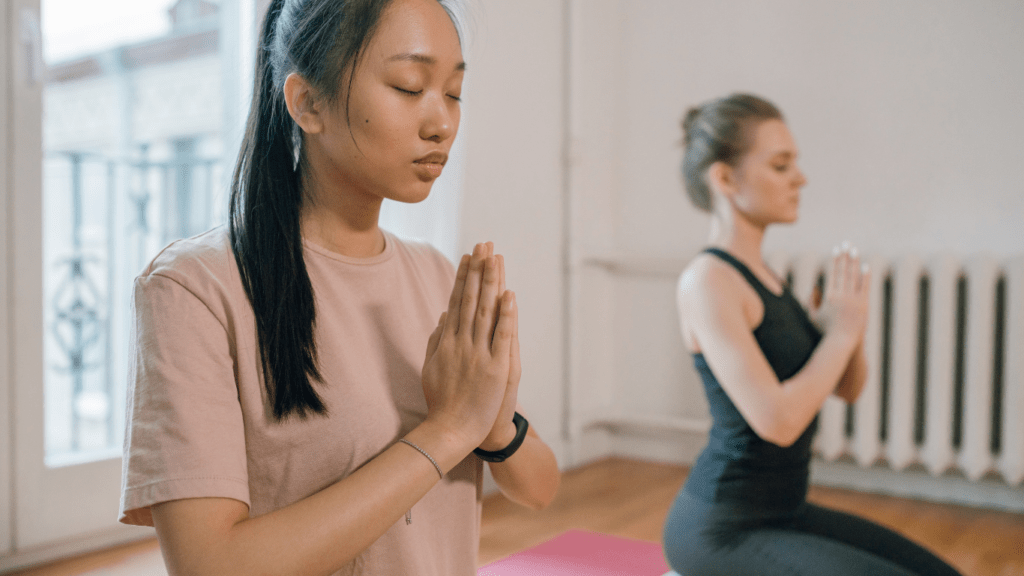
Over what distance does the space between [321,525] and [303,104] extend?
1.23 ft

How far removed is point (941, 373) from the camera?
101 inches

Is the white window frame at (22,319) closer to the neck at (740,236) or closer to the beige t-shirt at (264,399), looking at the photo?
the beige t-shirt at (264,399)

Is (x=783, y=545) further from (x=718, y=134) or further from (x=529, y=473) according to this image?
(x=718, y=134)

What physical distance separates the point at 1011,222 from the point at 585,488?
1771 mm

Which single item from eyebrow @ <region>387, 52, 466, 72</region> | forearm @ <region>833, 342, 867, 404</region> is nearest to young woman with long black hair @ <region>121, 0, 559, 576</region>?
eyebrow @ <region>387, 52, 466, 72</region>

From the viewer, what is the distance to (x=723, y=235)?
56.4 inches

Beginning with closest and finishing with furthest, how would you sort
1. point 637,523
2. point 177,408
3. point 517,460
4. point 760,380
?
point 177,408 → point 517,460 → point 760,380 → point 637,523

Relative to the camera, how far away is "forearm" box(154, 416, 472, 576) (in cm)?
57

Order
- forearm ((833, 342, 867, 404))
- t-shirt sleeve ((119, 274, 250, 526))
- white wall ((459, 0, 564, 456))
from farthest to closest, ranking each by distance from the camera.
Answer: white wall ((459, 0, 564, 456)) → forearm ((833, 342, 867, 404)) → t-shirt sleeve ((119, 274, 250, 526))

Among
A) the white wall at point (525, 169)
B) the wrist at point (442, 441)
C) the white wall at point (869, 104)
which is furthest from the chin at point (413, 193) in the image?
the white wall at point (869, 104)

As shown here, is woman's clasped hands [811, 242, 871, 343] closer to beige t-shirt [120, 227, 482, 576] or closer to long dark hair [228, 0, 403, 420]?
beige t-shirt [120, 227, 482, 576]

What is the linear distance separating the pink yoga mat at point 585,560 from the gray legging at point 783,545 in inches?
6.8

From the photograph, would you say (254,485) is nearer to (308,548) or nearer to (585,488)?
(308,548)

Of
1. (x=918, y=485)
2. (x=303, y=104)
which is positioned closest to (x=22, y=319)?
(x=303, y=104)
